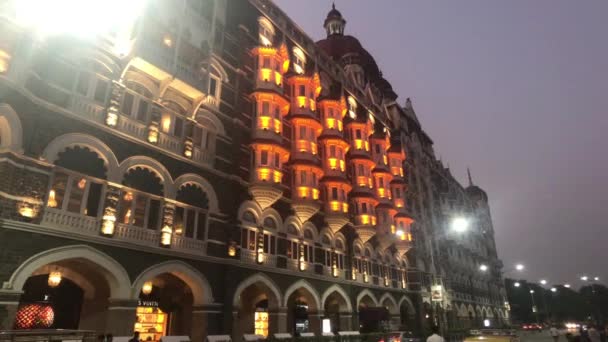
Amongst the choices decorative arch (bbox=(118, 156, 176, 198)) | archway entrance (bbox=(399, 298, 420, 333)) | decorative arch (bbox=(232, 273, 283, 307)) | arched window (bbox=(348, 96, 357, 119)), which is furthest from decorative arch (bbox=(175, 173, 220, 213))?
archway entrance (bbox=(399, 298, 420, 333))

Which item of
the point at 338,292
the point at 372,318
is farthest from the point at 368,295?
the point at 338,292

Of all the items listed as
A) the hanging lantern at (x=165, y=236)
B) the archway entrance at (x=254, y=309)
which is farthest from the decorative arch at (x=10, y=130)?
the archway entrance at (x=254, y=309)

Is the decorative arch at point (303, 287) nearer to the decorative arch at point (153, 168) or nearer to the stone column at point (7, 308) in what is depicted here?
the decorative arch at point (153, 168)

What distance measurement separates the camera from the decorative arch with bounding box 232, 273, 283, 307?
23.4 metres

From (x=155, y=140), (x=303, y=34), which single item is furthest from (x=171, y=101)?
(x=303, y=34)

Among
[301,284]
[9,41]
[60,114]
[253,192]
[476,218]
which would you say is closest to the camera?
[9,41]

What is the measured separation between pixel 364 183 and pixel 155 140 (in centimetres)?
2264

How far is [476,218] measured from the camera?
276 feet

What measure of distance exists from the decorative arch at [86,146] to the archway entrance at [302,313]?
16.4m

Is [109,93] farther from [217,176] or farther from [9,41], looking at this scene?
[217,176]

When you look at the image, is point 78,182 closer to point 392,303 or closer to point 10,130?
point 10,130

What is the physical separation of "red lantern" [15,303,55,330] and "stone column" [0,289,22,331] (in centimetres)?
487

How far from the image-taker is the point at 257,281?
2520 cm

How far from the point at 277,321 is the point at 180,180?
11389 millimetres
